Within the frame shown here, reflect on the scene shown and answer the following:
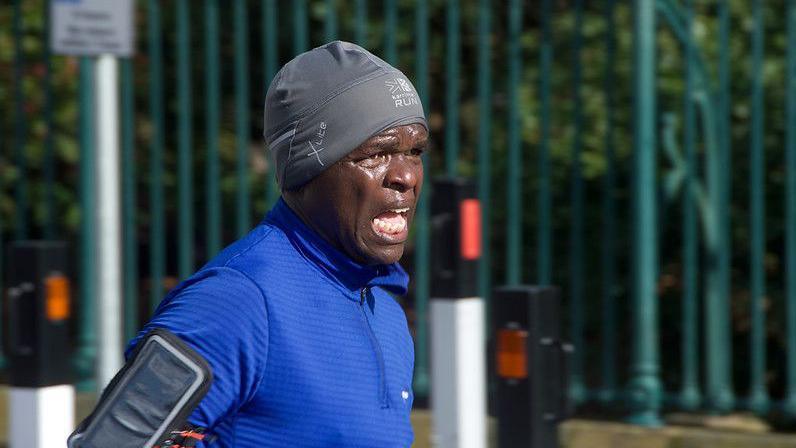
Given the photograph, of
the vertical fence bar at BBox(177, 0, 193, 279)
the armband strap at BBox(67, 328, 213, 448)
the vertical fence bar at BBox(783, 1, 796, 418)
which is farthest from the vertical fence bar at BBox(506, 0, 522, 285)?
the armband strap at BBox(67, 328, 213, 448)

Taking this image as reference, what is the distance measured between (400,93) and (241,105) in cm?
403

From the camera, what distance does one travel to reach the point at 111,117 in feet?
16.4

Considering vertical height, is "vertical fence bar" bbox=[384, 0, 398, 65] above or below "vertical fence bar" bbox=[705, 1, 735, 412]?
above

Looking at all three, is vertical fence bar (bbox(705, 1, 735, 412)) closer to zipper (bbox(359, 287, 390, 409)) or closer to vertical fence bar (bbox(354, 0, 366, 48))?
vertical fence bar (bbox(354, 0, 366, 48))

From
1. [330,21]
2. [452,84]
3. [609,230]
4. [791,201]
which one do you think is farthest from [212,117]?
[791,201]

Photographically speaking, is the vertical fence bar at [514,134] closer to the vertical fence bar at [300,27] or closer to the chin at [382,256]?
the vertical fence bar at [300,27]

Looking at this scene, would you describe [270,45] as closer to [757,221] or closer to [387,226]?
[757,221]

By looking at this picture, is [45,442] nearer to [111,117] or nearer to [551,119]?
[111,117]

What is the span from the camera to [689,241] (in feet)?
17.5

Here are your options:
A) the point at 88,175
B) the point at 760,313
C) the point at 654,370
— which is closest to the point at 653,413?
the point at 654,370

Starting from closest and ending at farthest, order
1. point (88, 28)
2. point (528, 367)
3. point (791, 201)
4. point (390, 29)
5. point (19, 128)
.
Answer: point (528, 367)
point (88, 28)
point (791, 201)
point (390, 29)
point (19, 128)

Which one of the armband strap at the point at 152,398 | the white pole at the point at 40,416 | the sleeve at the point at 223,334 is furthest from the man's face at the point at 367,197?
the white pole at the point at 40,416

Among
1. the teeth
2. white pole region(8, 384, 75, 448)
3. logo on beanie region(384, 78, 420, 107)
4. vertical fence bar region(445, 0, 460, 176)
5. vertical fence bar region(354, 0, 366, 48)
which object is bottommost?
white pole region(8, 384, 75, 448)

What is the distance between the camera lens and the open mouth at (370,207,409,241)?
201 cm
